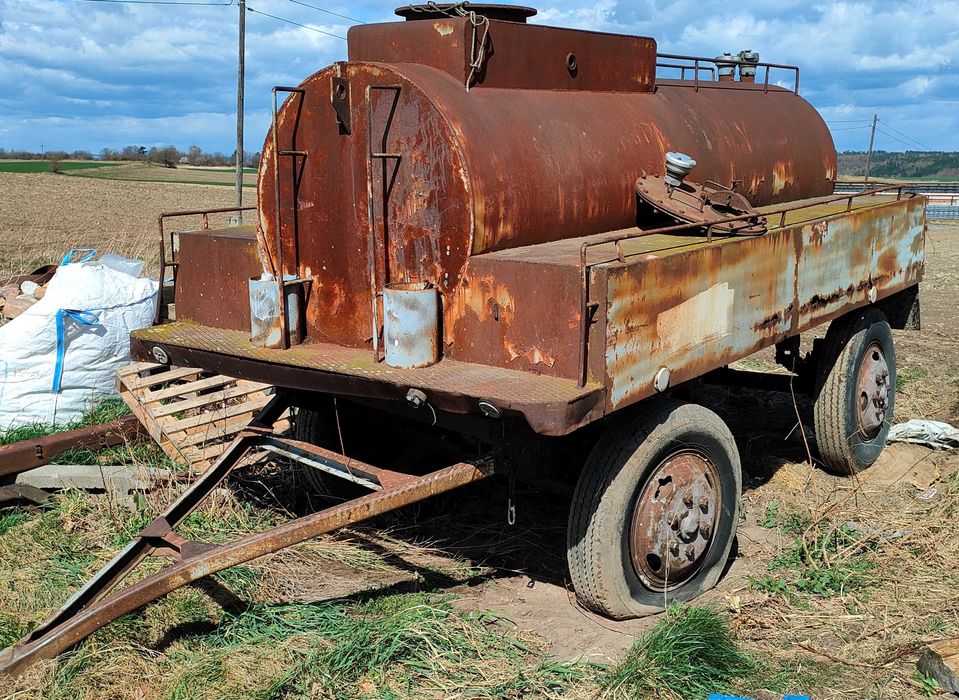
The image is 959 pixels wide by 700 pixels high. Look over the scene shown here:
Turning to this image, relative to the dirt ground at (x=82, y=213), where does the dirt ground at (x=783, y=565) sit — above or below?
below

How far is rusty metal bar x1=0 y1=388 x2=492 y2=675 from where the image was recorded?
133 inches

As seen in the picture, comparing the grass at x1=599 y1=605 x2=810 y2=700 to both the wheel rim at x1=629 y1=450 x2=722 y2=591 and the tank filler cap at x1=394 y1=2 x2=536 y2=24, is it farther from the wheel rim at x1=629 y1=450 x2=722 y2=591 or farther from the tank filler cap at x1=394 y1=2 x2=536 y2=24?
the tank filler cap at x1=394 y1=2 x2=536 y2=24

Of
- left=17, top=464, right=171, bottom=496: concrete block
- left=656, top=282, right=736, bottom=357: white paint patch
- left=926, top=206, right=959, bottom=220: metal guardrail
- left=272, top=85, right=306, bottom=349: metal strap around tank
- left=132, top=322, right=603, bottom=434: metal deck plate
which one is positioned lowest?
left=17, top=464, right=171, bottom=496: concrete block

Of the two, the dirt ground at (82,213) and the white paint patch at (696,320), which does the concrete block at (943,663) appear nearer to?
the white paint patch at (696,320)

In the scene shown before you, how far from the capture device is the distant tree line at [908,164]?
340 ft

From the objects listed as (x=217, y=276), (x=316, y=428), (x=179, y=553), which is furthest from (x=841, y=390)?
(x=179, y=553)

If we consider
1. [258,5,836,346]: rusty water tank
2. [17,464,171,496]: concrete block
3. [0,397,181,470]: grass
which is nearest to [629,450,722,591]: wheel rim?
[258,5,836,346]: rusty water tank

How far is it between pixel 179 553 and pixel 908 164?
4884 inches

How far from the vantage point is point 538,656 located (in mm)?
3875

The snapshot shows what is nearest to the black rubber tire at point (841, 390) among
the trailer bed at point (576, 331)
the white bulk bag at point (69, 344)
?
the trailer bed at point (576, 331)

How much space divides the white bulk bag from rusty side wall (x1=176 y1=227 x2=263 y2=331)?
1.70m

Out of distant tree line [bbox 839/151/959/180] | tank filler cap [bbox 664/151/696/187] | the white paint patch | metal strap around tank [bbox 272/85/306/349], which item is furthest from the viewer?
distant tree line [bbox 839/151/959/180]

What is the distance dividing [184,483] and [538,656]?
2.49m

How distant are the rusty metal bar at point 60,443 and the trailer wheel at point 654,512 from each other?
3.20 meters
